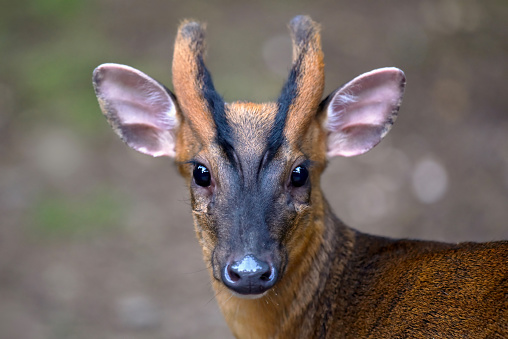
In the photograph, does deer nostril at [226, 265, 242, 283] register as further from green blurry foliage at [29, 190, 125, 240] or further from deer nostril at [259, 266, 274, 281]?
green blurry foliage at [29, 190, 125, 240]

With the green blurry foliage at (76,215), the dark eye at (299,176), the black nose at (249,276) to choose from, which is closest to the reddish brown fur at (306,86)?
the dark eye at (299,176)

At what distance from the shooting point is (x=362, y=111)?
13.4 feet

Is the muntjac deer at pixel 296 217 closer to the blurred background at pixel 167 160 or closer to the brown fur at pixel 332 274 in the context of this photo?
the brown fur at pixel 332 274

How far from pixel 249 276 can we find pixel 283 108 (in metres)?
1.03

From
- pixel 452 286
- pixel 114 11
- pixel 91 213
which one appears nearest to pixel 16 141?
pixel 91 213

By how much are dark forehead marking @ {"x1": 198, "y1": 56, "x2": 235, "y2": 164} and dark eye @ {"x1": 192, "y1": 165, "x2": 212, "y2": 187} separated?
165 mm

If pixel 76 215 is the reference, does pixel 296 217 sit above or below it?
above

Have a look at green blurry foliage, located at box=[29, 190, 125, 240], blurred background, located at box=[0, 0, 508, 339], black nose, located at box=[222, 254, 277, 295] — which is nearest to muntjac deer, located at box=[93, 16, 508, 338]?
black nose, located at box=[222, 254, 277, 295]

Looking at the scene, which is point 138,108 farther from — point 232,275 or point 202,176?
point 232,275

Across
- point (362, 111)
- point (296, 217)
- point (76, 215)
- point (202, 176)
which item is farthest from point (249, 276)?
point (76, 215)

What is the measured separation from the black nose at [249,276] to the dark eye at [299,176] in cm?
56

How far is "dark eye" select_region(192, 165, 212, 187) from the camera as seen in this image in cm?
358

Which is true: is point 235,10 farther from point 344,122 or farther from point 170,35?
point 344,122

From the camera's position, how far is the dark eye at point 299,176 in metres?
3.58
